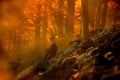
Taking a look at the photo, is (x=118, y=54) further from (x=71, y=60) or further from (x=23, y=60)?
(x=23, y=60)

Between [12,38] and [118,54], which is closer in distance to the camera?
[118,54]

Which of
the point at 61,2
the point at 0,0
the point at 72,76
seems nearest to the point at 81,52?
the point at 72,76

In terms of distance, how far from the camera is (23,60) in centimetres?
2192

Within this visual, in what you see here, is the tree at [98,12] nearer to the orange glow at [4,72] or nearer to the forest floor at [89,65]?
the orange glow at [4,72]

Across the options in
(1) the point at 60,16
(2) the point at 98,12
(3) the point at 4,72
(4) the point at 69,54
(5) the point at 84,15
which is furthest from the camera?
(1) the point at 60,16

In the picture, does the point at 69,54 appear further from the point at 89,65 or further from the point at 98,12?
the point at 98,12

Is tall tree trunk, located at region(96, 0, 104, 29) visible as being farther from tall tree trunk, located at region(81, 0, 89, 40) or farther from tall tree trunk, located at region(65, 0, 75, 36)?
tall tree trunk, located at region(81, 0, 89, 40)

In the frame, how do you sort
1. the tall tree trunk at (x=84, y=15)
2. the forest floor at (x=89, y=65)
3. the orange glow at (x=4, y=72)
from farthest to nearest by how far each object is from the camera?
the tall tree trunk at (x=84, y=15) → the orange glow at (x=4, y=72) → the forest floor at (x=89, y=65)

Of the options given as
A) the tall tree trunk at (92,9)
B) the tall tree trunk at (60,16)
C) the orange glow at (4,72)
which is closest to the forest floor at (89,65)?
the orange glow at (4,72)

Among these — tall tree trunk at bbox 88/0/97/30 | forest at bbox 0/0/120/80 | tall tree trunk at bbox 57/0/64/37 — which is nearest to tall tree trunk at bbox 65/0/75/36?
forest at bbox 0/0/120/80

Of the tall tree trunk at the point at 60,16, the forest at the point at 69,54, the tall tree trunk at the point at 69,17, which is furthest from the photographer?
the tall tree trunk at the point at 60,16

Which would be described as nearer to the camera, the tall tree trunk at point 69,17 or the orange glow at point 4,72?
the orange glow at point 4,72

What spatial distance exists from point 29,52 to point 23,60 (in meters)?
3.20

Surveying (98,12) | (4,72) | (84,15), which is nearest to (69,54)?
(4,72)
